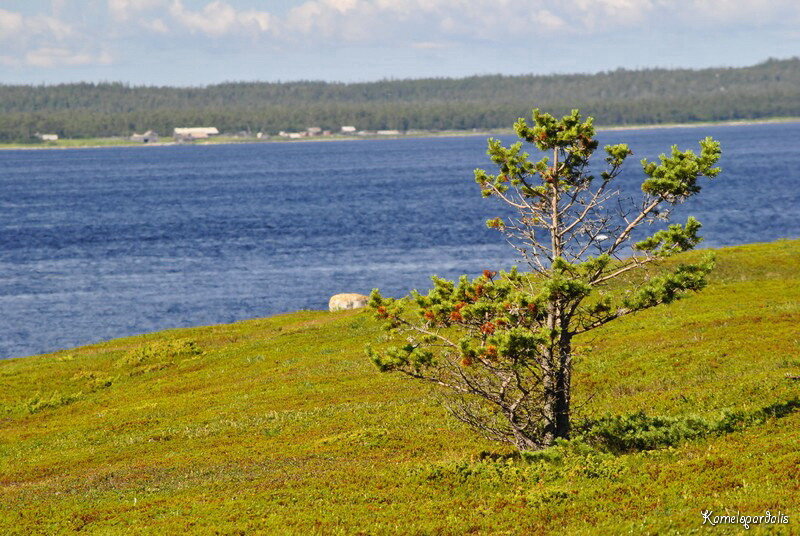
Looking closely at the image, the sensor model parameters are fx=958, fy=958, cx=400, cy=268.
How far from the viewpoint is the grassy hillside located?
1938 cm

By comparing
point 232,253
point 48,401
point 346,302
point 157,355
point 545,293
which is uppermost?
point 545,293

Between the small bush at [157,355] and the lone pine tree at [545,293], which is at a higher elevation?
the lone pine tree at [545,293]

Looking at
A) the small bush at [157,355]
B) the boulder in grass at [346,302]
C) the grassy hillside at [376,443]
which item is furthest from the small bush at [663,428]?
the boulder in grass at [346,302]

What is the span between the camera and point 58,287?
309 feet

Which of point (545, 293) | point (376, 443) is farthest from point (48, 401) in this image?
point (545, 293)

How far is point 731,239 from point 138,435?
91.9 metres

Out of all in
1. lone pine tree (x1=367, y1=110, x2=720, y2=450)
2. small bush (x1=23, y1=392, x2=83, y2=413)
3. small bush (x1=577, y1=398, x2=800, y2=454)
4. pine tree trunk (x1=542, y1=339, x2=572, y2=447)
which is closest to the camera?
lone pine tree (x1=367, y1=110, x2=720, y2=450)

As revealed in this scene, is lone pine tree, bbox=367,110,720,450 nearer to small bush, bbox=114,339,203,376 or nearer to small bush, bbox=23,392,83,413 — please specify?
small bush, bbox=23,392,83,413

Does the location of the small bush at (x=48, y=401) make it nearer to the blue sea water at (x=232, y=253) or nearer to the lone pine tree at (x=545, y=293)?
the blue sea water at (x=232, y=253)

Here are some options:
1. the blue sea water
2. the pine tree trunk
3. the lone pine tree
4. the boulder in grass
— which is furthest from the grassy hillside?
the blue sea water

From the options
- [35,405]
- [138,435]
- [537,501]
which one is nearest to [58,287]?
[35,405]

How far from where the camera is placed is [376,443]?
28.3m

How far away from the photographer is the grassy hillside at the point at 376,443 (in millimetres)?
19375

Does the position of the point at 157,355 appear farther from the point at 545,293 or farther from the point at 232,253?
the point at 232,253
